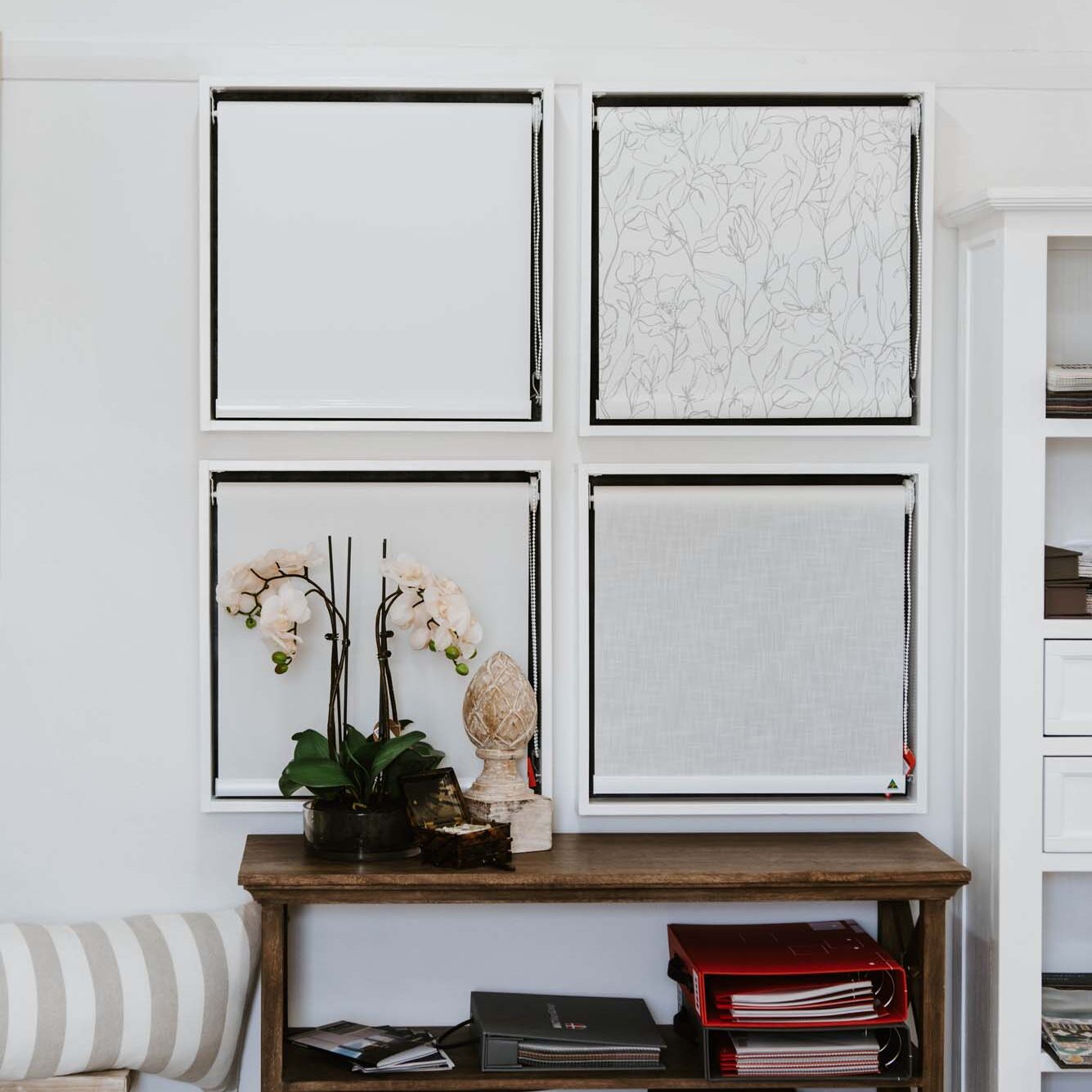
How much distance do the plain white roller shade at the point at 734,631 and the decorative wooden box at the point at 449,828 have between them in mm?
278

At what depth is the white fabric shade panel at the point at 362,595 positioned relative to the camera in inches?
81.4

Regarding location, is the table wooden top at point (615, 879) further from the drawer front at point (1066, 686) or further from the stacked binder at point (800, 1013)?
the drawer front at point (1066, 686)

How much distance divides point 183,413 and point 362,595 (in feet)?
1.46

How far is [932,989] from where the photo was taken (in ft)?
6.17

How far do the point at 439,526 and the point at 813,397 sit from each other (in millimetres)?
697

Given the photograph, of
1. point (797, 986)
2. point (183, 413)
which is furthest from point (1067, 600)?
point (183, 413)

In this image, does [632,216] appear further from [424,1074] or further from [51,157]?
[424,1074]

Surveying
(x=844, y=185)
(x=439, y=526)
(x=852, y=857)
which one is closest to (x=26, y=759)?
(x=439, y=526)

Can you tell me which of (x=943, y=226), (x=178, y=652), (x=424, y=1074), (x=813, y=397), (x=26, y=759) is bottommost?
(x=424, y=1074)

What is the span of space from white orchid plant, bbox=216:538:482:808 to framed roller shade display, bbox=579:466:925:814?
0.28 metres

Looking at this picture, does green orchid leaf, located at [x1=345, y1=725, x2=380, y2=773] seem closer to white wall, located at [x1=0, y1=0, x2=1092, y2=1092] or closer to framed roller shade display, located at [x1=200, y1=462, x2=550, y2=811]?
framed roller shade display, located at [x1=200, y1=462, x2=550, y2=811]

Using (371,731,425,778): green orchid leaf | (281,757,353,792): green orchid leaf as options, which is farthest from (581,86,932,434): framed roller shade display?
(281,757,353,792): green orchid leaf

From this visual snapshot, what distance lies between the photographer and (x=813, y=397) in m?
2.09

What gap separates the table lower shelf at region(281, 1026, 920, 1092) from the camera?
183 cm
